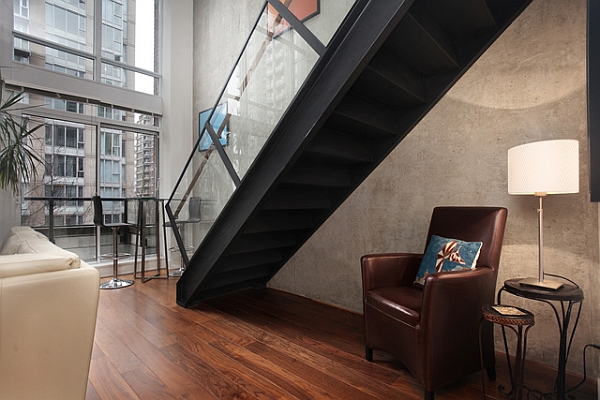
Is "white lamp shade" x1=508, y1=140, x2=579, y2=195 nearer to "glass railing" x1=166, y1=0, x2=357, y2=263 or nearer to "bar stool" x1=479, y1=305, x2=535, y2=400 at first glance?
"bar stool" x1=479, y1=305, x2=535, y2=400

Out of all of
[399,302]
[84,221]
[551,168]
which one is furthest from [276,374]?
[84,221]

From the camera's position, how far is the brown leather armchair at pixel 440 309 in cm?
160

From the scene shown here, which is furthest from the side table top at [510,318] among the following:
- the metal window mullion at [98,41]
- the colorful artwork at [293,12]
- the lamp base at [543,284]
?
the metal window mullion at [98,41]

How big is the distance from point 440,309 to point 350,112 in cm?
134

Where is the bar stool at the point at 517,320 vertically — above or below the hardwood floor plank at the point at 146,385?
above

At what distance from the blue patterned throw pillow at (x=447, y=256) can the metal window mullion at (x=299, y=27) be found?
4.87 feet

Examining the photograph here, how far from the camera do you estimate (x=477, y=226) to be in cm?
200

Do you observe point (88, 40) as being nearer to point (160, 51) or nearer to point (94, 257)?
point (160, 51)

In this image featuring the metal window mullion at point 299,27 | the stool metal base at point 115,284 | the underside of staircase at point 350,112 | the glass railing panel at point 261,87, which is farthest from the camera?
the stool metal base at point 115,284

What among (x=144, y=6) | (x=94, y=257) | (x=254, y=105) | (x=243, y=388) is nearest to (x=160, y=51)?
(x=144, y=6)

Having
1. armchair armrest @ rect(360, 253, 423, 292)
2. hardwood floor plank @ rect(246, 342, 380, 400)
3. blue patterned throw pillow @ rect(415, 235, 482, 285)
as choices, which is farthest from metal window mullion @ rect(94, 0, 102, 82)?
blue patterned throw pillow @ rect(415, 235, 482, 285)

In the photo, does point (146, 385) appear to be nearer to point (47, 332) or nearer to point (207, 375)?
point (207, 375)

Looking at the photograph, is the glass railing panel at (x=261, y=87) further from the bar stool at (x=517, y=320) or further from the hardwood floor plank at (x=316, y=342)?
the bar stool at (x=517, y=320)

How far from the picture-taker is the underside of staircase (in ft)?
6.07
